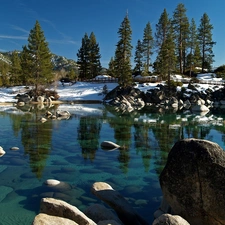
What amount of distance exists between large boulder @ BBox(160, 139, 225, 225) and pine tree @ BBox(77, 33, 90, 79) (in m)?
70.3

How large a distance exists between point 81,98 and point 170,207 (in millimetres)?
53114

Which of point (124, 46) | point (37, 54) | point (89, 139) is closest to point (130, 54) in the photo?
point (124, 46)

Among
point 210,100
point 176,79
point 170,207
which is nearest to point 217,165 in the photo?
point 170,207

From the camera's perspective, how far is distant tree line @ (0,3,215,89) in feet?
167

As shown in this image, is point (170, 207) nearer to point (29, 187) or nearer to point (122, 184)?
point (122, 184)

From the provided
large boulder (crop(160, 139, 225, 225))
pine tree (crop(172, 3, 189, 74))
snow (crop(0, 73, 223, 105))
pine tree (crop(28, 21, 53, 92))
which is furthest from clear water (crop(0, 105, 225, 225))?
pine tree (crop(172, 3, 189, 74))

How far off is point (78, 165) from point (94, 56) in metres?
66.0

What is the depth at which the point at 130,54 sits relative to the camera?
2418 inches

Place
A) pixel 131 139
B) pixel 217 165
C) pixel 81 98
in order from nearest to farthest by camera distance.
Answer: pixel 217 165 < pixel 131 139 < pixel 81 98

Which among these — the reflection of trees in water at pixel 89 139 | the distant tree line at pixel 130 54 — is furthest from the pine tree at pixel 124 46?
the reflection of trees in water at pixel 89 139

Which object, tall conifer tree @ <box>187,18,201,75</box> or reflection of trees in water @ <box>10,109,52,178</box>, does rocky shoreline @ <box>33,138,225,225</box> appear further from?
tall conifer tree @ <box>187,18,201,75</box>

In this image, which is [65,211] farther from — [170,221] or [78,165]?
[78,165]

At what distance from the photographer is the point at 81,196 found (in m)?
7.79

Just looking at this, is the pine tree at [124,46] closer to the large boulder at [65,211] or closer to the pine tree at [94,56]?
the pine tree at [94,56]
